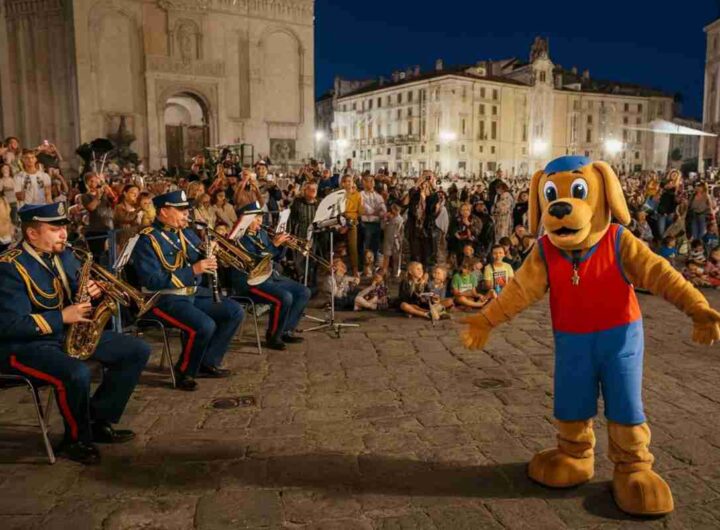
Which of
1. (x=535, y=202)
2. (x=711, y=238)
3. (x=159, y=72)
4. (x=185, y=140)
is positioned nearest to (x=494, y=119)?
(x=185, y=140)

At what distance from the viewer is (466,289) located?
31.8ft

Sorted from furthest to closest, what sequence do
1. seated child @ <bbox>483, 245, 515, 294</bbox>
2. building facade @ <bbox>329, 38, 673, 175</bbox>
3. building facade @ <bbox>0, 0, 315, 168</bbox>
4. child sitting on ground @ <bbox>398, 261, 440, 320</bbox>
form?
building facade @ <bbox>329, 38, 673, 175</bbox> → building facade @ <bbox>0, 0, 315, 168</bbox> → seated child @ <bbox>483, 245, 515, 294</bbox> → child sitting on ground @ <bbox>398, 261, 440, 320</bbox>

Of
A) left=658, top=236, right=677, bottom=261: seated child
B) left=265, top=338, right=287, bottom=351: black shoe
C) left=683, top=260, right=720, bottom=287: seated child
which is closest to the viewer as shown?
left=265, top=338, right=287, bottom=351: black shoe

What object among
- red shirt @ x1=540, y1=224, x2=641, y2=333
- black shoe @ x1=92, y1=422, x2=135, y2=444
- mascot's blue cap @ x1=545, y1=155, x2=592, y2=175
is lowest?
black shoe @ x1=92, y1=422, x2=135, y2=444

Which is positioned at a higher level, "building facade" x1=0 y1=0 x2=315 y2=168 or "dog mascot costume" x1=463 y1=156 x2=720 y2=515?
"building facade" x1=0 y1=0 x2=315 y2=168

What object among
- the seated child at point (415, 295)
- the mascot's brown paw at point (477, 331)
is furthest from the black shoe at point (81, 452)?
the seated child at point (415, 295)

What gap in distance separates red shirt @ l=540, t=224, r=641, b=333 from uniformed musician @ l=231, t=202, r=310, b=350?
160 inches

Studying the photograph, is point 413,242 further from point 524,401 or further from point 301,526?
point 301,526

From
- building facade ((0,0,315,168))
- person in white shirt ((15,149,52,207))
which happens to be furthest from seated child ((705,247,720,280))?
building facade ((0,0,315,168))

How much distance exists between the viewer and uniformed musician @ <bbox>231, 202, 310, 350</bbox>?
286 inches

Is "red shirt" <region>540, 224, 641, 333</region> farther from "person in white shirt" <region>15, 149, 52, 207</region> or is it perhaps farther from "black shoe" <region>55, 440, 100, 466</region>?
"person in white shirt" <region>15, 149, 52, 207</region>

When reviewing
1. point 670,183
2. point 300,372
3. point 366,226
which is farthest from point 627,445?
point 670,183

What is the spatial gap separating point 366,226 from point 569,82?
76.9m

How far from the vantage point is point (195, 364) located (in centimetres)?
588
